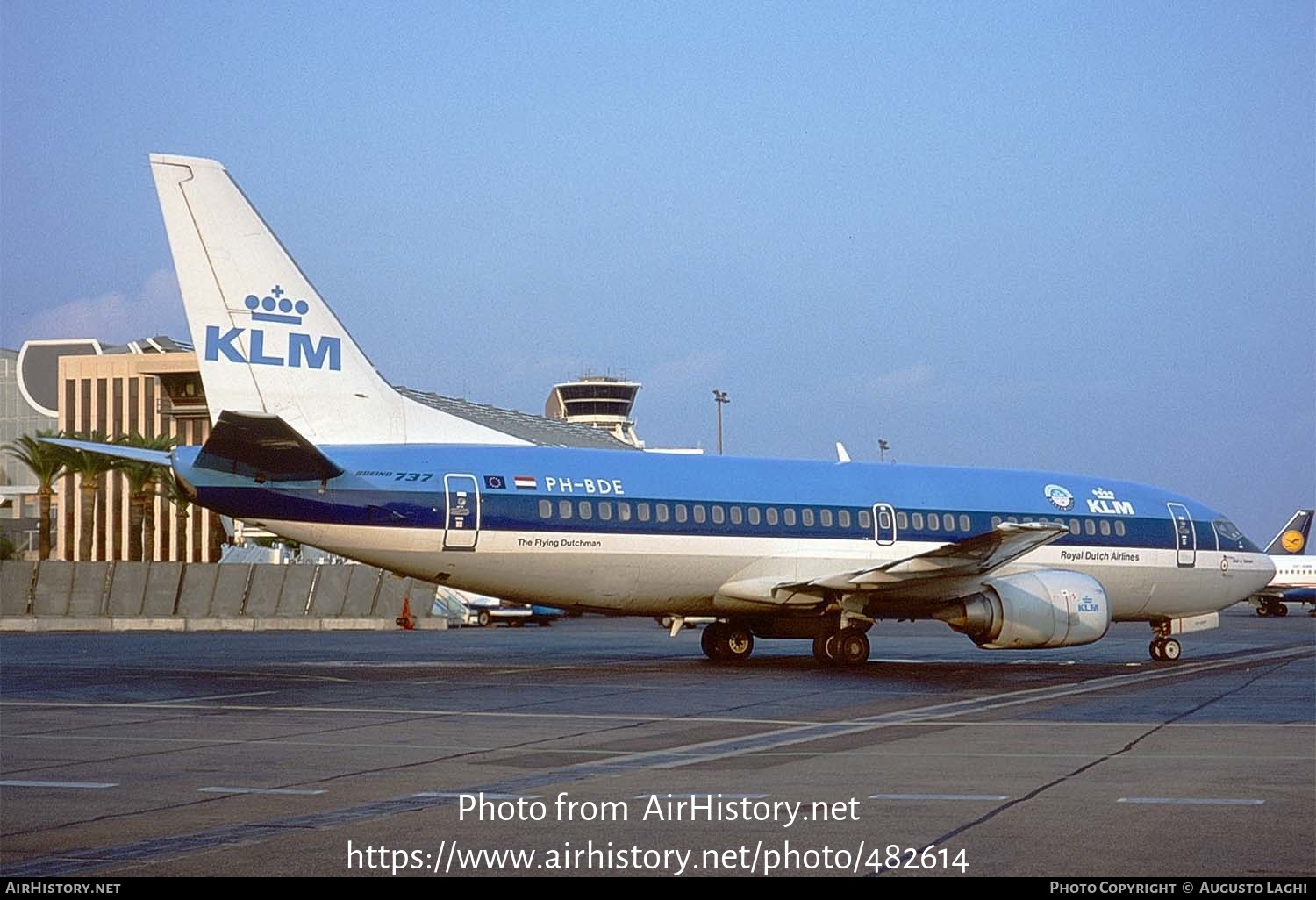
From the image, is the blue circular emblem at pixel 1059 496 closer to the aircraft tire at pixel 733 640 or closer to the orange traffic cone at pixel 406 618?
the aircraft tire at pixel 733 640

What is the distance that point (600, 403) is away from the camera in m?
162

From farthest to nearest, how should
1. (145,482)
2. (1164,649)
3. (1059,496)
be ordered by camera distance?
(145,482)
(1059,496)
(1164,649)

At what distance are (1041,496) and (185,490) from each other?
52.9ft

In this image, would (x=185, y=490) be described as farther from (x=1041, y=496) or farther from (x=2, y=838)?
(x=1041, y=496)

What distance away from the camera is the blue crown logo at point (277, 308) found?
75.8 feet

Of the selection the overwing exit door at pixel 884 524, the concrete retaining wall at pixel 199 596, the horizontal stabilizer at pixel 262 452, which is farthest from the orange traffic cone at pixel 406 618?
the horizontal stabilizer at pixel 262 452

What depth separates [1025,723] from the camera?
16.3 metres

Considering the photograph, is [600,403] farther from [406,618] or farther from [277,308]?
[277,308]

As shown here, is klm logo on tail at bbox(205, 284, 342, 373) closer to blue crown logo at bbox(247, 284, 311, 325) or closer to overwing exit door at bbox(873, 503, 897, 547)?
blue crown logo at bbox(247, 284, 311, 325)

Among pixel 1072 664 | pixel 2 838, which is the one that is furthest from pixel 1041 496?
pixel 2 838

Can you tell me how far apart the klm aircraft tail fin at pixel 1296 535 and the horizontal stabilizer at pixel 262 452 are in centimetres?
7365

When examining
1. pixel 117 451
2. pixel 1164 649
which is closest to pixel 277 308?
pixel 117 451

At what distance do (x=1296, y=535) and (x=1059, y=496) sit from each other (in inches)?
2453

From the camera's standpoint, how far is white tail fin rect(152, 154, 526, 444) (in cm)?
2256
